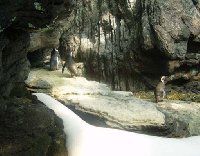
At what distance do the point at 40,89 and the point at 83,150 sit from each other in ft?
14.7

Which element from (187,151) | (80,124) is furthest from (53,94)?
(187,151)

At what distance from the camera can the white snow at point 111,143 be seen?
30.0ft

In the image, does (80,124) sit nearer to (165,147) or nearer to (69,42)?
(165,147)

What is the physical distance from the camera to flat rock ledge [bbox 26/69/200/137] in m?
10.8

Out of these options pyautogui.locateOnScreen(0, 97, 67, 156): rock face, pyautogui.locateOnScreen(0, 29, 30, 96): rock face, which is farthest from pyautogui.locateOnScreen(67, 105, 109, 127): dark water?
pyautogui.locateOnScreen(0, 29, 30, 96): rock face

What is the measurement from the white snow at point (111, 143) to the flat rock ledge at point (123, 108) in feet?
1.76

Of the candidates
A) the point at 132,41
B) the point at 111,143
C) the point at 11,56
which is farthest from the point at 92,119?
the point at 132,41

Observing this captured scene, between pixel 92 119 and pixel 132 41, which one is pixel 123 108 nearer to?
pixel 92 119

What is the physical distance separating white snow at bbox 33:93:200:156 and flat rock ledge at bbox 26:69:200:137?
54cm

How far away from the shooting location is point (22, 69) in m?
9.19

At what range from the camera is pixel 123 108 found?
11508 mm

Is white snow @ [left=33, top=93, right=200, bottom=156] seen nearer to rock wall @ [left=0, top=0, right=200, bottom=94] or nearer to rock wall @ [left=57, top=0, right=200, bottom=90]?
rock wall @ [left=0, top=0, right=200, bottom=94]

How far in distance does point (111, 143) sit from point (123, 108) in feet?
7.19

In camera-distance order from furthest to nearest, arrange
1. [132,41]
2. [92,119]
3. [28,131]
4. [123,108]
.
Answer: [132,41]
[123,108]
[92,119]
[28,131]
